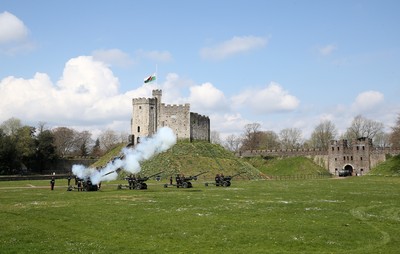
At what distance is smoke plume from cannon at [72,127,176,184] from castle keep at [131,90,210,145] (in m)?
1.61

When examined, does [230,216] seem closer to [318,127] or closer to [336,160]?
[336,160]

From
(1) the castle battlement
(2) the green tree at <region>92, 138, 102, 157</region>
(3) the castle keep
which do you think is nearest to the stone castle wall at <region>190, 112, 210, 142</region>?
(3) the castle keep

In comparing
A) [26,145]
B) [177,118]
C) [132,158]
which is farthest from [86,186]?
[26,145]

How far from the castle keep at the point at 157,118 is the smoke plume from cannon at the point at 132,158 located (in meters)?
1.61

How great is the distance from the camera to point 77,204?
29703 mm

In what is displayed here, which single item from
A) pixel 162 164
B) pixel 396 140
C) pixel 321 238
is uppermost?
pixel 396 140

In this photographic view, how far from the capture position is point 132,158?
61.2 metres

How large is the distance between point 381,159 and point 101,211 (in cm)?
9108

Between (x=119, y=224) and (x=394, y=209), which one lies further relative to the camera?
(x=394, y=209)

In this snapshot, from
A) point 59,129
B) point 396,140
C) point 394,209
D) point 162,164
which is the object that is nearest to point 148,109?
point 162,164

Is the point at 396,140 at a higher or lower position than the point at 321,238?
higher

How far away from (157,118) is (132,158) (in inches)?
870

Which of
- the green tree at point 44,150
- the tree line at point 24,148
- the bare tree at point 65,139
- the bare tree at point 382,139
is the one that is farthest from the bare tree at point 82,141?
the bare tree at point 382,139

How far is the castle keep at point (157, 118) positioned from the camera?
8156 centimetres
